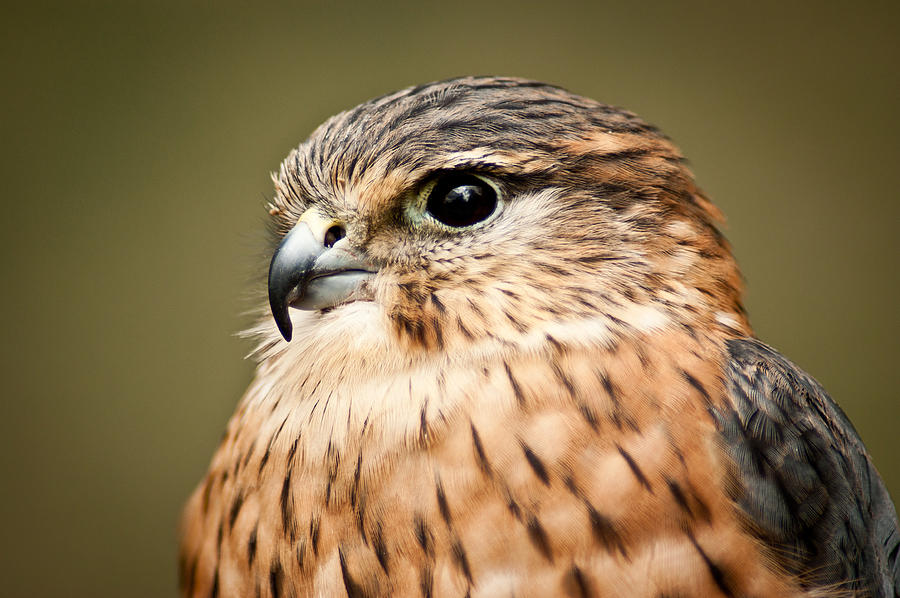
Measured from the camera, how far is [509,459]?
1054 millimetres

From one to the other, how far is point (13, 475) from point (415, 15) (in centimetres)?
256

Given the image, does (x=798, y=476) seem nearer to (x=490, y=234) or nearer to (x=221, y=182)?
(x=490, y=234)

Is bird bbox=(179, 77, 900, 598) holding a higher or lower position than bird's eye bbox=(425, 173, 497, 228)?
lower

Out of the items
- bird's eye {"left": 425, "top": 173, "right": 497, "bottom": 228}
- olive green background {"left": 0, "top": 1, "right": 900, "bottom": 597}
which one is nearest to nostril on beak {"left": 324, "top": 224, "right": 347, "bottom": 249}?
bird's eye {"left": 425, "top": 173, "right": 497, "bottom": 228}

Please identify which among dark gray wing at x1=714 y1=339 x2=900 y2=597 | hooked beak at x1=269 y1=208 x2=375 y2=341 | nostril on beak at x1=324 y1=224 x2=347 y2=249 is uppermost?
nostril on beak at x1=324 y1=224 x2=347 y2=249

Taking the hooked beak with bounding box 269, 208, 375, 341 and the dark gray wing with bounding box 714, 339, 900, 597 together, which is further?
the hooked beak with bounding box 269, 208, 375, 341

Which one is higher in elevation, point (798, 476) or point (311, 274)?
point (311, 274)

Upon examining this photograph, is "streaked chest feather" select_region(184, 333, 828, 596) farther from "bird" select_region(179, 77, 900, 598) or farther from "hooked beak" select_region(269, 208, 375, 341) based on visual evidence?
"hooked beak" select_region(269, 208, 375, 341)

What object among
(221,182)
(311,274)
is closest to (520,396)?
(311,274)

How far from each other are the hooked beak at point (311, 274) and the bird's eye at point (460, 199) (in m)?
0.14

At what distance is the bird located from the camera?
1033 millimetres

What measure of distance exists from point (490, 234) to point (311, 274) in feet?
0.92

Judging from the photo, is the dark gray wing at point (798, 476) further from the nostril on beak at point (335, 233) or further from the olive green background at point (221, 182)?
the olive green background at point (221, 182)

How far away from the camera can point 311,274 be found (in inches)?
46.1
